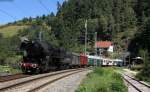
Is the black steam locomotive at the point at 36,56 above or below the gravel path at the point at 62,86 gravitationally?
above

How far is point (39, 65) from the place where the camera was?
5081 centimetres

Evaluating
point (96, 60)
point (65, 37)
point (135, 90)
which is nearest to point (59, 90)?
point (135, 90)

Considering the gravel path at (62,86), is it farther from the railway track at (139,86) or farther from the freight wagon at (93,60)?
the freight wagon at (93,60)

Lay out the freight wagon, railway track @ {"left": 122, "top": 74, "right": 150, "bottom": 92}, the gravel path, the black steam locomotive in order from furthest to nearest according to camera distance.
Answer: the freight wagon, the black steam locomotive, railway track @ {"left": 122, "top": 74, "right": 150, "bottom": 92}, the gravel path

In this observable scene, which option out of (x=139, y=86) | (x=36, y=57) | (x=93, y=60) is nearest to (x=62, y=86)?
(x=139, y=86)

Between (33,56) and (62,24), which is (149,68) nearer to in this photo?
(33,56)

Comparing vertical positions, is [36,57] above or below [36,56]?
below

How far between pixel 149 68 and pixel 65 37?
99.6 m

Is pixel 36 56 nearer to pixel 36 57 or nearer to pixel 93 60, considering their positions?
pixel 36 57

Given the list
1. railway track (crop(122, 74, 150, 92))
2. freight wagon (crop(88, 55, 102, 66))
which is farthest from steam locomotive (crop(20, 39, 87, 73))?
freight wagon (crop(88, 55, 102, 66))

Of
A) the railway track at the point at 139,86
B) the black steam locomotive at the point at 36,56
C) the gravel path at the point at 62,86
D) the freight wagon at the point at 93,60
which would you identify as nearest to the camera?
the gravel path at the point at 62,86

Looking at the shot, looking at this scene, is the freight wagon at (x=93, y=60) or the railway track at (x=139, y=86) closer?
the railway track at (x=139, y=86)

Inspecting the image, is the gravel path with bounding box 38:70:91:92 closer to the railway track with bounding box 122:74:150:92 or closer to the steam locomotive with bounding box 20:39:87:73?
the railway track with bounding box 122:74:150:92

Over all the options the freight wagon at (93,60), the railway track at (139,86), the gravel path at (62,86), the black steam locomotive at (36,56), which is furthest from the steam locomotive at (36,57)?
the freight wagon at (93,60)
